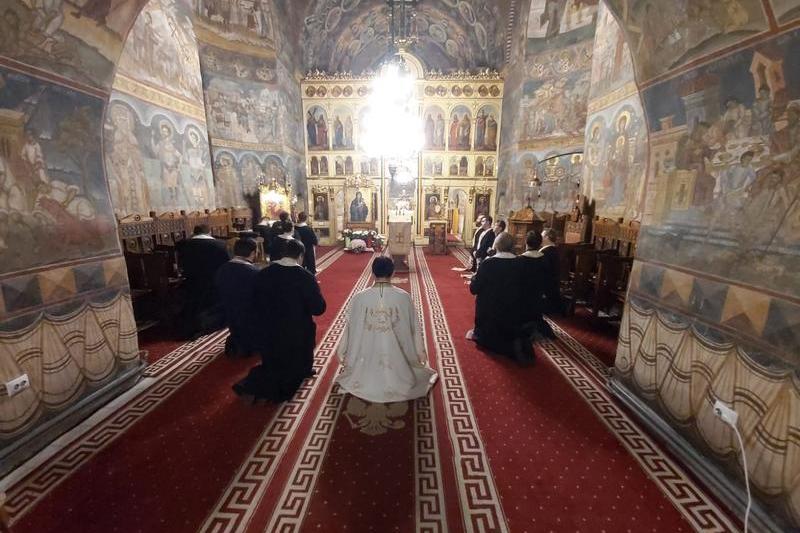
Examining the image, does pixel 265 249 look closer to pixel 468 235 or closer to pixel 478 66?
pixel 468 235

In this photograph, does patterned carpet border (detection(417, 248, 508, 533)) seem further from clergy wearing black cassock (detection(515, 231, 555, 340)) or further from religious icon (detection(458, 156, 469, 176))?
religious icon (detection(458, 156, 469, 176))

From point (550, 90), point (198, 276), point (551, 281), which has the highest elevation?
point (550, 90)

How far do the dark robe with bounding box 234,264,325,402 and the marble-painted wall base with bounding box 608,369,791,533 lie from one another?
3566 millimetres

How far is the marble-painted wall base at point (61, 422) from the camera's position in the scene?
283 cm

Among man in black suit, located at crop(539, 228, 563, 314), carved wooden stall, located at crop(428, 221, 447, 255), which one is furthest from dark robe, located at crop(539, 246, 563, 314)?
carved wooden stall, located at crop(428, 221, 447, 255)

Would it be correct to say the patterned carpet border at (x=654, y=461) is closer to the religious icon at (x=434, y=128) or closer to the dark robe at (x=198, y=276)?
the dark robe at (x=198, y=276)

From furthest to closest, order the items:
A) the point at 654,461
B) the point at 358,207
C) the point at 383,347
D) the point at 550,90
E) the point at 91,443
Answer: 1. the point at 358,207
2. the point at 550,90
3. the point at 383,347
4. the point at 91,443
5. the point at 654,461

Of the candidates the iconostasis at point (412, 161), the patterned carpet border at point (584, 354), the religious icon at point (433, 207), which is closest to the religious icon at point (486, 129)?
the iconostasis at point (412, 161)

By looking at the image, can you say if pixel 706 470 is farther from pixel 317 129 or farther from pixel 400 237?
pixel 317 129

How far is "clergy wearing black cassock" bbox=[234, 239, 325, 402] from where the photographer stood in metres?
3.62

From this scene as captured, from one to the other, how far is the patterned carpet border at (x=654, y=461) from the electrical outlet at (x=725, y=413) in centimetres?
62

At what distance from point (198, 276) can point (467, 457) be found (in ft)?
16.3

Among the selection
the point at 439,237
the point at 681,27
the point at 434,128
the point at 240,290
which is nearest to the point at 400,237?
the point at 439,237

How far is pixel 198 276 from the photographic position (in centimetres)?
557
